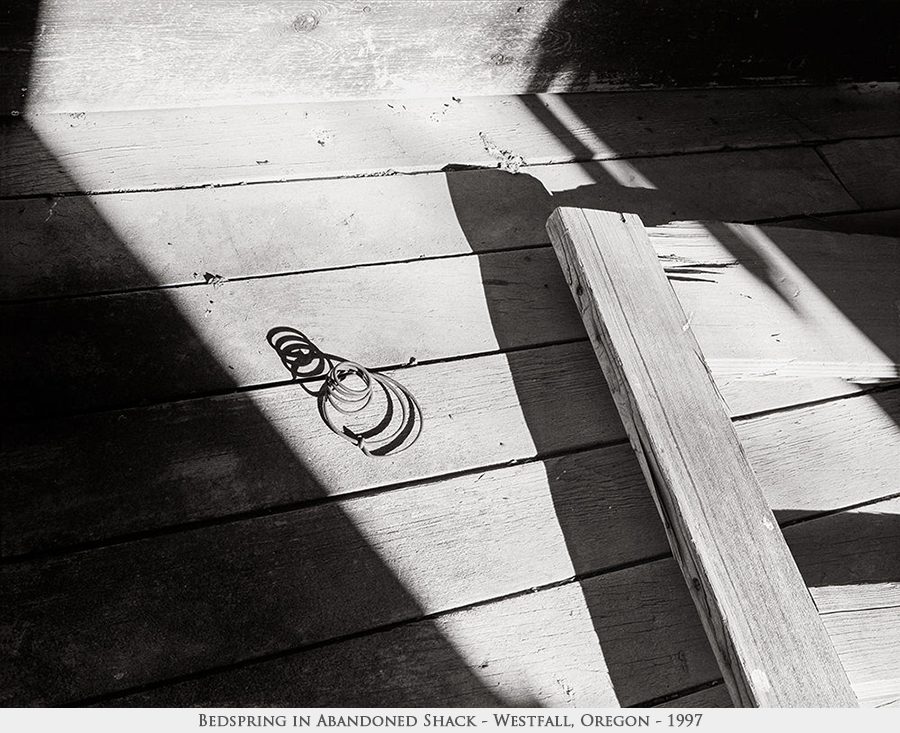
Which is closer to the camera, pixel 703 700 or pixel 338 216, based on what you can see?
pixel 703 700

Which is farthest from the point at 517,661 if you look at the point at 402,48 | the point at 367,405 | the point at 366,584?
the point at 402,48

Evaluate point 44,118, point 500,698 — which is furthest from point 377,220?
point 500,698

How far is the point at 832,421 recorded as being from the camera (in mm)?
1469

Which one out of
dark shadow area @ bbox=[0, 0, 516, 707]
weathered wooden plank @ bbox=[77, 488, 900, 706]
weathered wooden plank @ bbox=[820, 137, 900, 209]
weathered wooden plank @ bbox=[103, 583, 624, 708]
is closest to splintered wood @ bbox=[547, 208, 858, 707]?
weathered wooden plank @ bbox=[77, 488, 900, 706]

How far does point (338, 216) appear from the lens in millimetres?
1521

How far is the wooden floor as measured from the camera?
1112mm

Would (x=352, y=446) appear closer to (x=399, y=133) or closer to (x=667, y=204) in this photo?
(x=399, y=133)

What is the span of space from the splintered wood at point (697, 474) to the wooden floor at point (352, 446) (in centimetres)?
8

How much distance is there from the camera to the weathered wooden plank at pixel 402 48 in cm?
147

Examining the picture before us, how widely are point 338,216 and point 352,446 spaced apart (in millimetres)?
498

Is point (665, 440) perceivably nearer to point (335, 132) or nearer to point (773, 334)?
point (773, 334)

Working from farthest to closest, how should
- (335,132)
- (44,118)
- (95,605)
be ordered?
1. (335,132)
2. (44,118)
3. (95,605)

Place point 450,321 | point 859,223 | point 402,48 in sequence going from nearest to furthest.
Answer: point 450,321, point 402,48, point 859,223

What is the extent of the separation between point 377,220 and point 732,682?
1.02m
